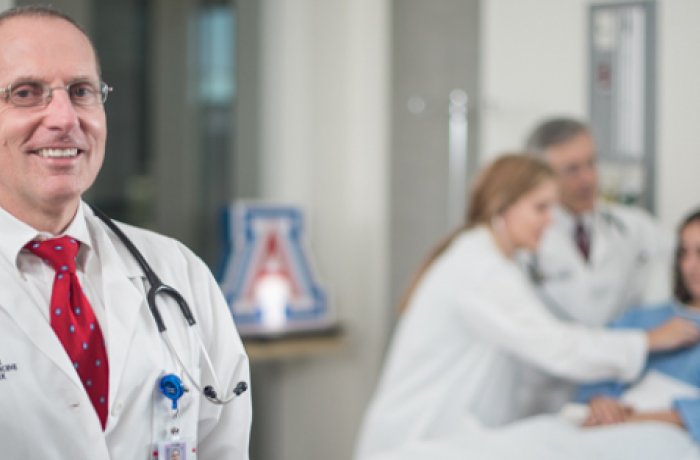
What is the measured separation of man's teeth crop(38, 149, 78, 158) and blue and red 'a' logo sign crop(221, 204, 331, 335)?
198 centimetres

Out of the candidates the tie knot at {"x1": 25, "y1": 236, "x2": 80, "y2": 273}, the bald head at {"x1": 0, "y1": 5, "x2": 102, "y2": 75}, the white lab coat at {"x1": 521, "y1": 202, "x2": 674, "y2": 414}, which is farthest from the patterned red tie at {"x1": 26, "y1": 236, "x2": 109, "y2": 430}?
the white lab coat at {"x1": 521, "y1": 202, "x2": 674, "y2": 414}

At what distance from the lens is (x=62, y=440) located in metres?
0.93

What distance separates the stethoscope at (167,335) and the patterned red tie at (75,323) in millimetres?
64

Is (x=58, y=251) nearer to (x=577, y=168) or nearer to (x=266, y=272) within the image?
(x=577, y=168)

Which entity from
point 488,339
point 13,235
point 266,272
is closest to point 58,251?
point 13,235

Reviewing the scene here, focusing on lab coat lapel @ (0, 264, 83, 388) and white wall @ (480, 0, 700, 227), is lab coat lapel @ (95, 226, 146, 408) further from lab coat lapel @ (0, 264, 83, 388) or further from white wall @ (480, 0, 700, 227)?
white wall @ (480, 0, 700, 227)

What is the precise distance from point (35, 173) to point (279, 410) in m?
2.44

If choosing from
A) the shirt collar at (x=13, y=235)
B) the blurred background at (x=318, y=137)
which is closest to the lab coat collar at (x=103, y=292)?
the shirt collar at (x=13, y=235)

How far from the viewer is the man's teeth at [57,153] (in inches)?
35.6

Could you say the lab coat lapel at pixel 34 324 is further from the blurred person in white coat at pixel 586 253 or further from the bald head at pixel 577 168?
the bald head at pixel 577 168

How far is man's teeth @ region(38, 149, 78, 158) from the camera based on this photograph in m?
0.90

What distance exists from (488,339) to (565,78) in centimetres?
73

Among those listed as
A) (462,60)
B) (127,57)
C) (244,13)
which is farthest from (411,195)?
(127,57)

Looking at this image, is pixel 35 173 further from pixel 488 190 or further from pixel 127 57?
pixel 127 57
